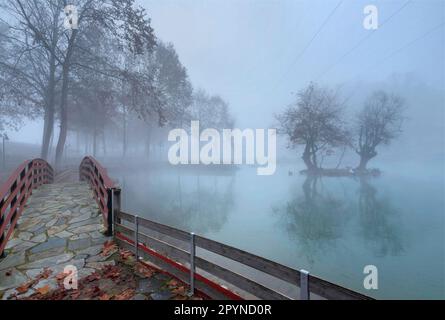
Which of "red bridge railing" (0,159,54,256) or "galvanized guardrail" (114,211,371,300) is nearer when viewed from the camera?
"galvanized guardrail" (114,211,371,300)

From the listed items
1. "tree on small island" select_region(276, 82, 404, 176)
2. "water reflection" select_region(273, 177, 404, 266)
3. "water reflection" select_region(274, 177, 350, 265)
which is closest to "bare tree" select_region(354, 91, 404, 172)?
"tree on small island" select_region(276, 82, 404, 176)

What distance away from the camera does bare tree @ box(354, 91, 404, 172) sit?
3353 centimetres

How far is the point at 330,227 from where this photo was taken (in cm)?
1159

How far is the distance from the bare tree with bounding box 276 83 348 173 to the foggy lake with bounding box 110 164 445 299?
1352 cm

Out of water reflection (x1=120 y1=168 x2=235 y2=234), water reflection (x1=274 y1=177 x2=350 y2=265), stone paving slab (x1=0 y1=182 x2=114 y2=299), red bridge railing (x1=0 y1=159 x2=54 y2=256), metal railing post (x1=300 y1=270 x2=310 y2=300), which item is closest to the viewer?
metal railing post (x1=300 y1=270 x2=310 y2=300)

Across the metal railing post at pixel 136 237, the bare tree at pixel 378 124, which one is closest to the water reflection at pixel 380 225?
the metal railing post at pixel 136 237

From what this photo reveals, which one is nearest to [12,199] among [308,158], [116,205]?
[116,205]

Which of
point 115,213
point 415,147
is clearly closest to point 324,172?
point 115,213

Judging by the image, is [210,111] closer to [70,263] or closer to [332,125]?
[332,125]

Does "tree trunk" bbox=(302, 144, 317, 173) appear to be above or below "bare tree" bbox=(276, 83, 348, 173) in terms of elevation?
below

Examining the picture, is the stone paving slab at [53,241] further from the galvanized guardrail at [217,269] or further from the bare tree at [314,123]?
the bare tree at [314,123]

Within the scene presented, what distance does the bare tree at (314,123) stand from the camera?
32531 millimetres

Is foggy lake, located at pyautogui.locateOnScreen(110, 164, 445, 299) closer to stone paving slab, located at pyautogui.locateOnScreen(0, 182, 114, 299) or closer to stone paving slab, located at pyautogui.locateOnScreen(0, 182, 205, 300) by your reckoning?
stone paving slab, located at pyautogui.locateOnScreen(0, 182, 114, 299)

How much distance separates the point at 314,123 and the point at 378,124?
9.94 metres
